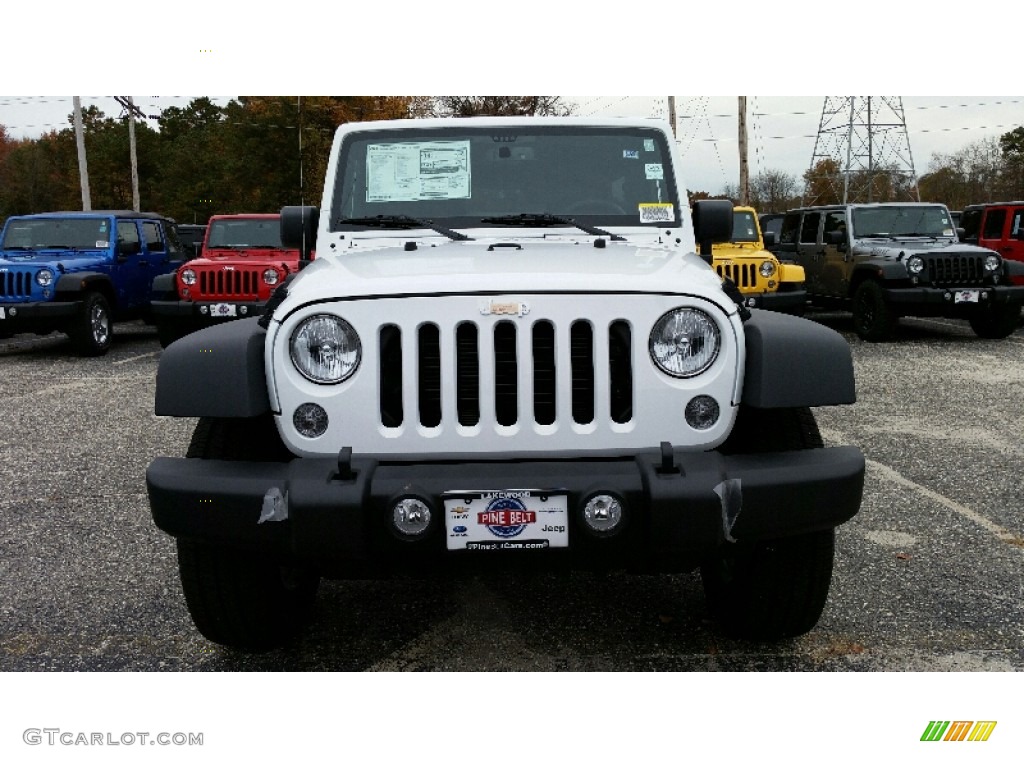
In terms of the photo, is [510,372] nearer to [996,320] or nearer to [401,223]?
[401,223]

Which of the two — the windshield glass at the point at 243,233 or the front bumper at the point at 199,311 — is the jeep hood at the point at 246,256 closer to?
the windshield glass at the point at 243,233

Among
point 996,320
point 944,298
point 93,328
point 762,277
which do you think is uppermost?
point 762,277

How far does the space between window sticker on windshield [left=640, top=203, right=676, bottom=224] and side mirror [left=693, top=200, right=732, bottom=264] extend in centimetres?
10

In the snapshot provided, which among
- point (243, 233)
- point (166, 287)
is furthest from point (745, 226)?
point (166, 287)

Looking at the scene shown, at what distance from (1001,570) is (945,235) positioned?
9.98 meters

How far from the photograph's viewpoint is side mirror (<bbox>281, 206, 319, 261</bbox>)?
157 inches

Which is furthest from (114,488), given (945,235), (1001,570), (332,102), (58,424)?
(332,102)

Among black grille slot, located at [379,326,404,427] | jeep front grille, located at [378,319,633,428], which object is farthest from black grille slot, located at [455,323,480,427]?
black grille slot, located at [379,326,404,427]

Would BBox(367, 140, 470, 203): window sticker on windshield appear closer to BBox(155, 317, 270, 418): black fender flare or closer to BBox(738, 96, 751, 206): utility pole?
BBox(155, 317, 270, 418): black fender flare

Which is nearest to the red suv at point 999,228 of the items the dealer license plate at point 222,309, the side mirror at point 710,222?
the dealer license plate at point 222,309

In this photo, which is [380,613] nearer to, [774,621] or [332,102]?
[774,621]

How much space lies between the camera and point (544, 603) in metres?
3.65

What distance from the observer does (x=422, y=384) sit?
8.87 ft

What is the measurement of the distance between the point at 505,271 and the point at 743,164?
28.1 metres
